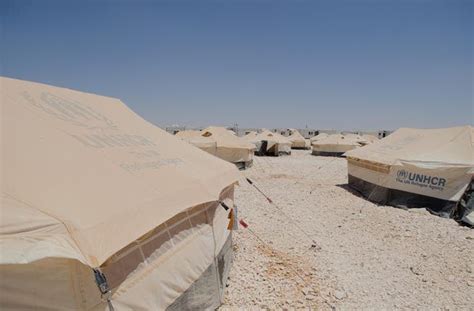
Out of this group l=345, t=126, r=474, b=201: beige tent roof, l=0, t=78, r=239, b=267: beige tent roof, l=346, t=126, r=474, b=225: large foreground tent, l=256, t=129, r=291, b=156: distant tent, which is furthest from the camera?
l=256, t=129, r=291, b=156: distant tent

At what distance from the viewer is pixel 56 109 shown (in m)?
4.77

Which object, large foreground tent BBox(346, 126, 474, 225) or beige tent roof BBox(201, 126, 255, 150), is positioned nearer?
large foreground tent BBox(346, 126, 474, 225)

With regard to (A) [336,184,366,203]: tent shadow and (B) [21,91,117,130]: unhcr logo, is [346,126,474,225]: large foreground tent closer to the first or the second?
(A) [336,184,366,203]: tent shadow

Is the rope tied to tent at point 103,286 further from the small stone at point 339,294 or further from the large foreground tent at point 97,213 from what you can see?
the small stone at point 339,294

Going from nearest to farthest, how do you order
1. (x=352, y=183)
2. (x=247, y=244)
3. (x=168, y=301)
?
1. (x=168, y=301)
2. (x=247, y=244)
3. (x=352, y=183)

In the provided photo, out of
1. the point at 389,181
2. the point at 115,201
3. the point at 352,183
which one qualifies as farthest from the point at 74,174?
the point at 352,183

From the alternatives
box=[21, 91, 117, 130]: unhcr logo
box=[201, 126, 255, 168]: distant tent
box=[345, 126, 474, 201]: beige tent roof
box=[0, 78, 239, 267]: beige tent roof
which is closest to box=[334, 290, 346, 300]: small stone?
box=[0, 78, 239, 267]: beige tent roof

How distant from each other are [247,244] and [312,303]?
2.91 m

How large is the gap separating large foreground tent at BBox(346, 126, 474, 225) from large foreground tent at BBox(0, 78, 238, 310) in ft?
32.0

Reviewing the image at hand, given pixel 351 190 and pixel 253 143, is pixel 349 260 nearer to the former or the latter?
pixel 351 190

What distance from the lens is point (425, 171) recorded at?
12.2 metres

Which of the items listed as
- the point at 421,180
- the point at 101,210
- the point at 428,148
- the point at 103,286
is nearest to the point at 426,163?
the point at 421,180

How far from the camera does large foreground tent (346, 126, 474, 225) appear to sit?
37.1ft

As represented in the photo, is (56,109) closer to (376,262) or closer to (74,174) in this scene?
(74,174)
